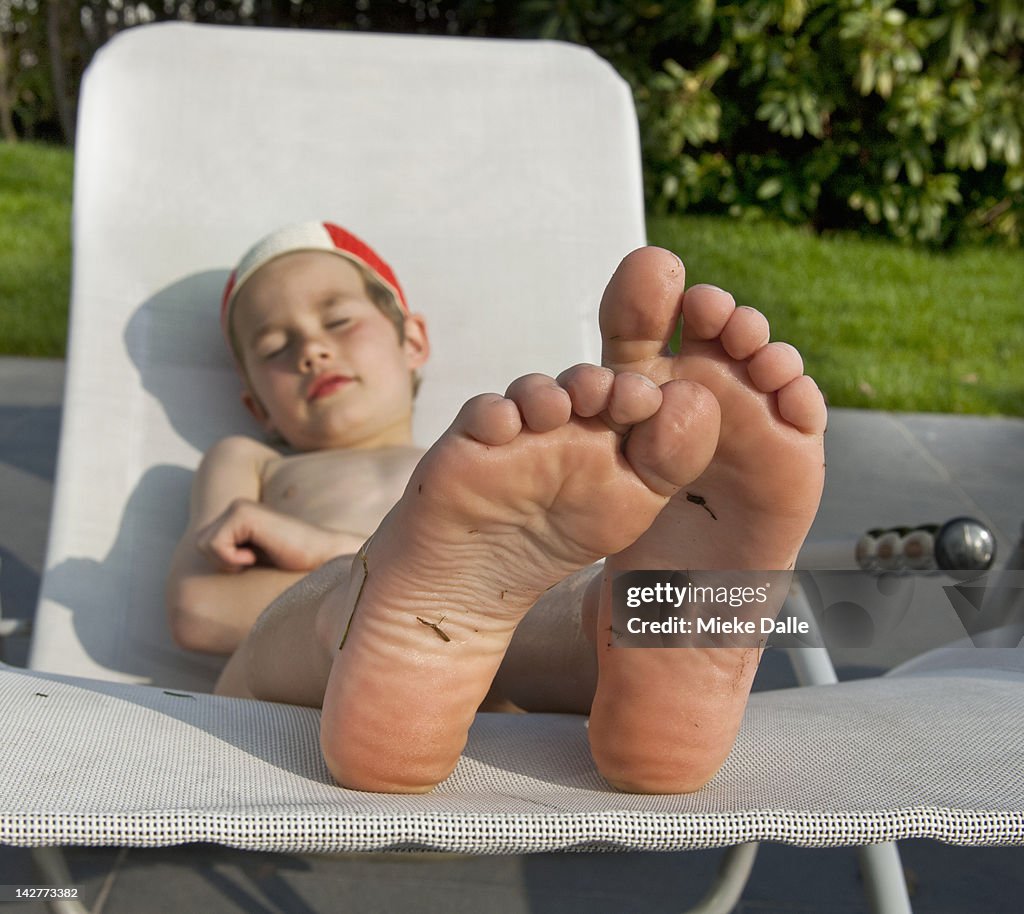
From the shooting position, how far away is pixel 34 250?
16.1 feet

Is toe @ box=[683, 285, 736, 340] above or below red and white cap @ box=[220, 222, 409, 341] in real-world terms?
above

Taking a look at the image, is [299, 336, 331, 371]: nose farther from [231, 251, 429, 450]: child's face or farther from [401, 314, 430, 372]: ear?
[401, 314, 430, 372]: ear

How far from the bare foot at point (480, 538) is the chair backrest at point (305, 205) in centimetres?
89

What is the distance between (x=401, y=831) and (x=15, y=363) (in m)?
3.86

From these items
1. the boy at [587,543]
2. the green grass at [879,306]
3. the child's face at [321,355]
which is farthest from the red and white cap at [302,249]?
the green grass at [879,306]

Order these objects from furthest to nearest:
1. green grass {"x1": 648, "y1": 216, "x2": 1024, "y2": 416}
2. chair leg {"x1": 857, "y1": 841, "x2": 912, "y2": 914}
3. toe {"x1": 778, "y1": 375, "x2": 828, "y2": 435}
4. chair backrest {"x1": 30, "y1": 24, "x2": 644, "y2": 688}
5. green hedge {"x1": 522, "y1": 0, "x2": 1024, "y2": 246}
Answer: green hedge {"x1": 522, "y1": 0, "x2": 1024, "y2": 246} < green grass {"x1": 648, "y1": 216, "x2": 1024, "y2": 416} < chair backrest {"x1": 30, "y1": 24, "x2": 644, "y2": 688} < chair leg {"x1": 857, "y1": 841, "x2": 912, "y2": 914} < toe {"x1": 778, "y1": 375, "x2": 828, "y2": 435}

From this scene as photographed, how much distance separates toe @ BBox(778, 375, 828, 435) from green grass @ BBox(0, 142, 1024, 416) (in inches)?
129

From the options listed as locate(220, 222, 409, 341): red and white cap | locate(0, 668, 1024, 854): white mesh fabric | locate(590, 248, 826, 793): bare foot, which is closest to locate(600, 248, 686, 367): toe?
locate(590, 248, 826, 793): bare foot

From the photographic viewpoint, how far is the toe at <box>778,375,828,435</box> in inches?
34.2

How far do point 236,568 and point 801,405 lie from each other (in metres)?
0.80

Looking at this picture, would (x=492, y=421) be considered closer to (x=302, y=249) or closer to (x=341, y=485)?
(x=341, y=485)

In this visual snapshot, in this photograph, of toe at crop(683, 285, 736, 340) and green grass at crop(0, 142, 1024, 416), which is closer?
toe at crop(683, 285, 736, 340)

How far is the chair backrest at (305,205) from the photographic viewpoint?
1.80 m

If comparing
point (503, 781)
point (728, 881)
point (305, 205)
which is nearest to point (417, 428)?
point (305, 205)
